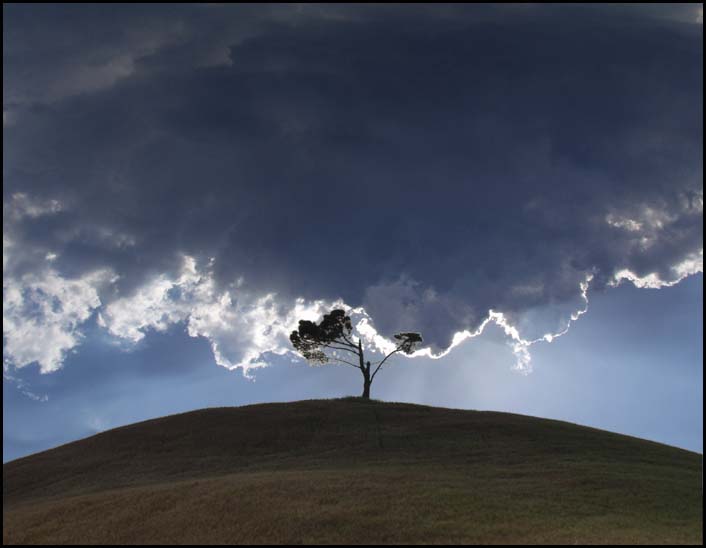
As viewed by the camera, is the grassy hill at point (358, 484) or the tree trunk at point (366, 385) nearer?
the grassy hill at point (358, 484)

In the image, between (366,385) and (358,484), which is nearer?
(358,484)

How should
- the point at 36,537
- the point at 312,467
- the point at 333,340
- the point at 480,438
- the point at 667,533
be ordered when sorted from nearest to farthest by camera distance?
the point at 667,533
the point at 36,537
the point at 312,467
the point at 480,438
the point at 333,340

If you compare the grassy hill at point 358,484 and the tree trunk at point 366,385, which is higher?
the tree trunk at point 366,385

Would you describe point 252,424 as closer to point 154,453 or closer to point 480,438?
point 154,453

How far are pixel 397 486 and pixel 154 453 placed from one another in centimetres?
2692

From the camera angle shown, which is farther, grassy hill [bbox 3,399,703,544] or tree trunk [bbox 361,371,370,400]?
tree trunk [bbox 361,371,370,400]

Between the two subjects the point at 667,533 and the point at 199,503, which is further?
the point at 199,503

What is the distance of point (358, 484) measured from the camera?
104 feet

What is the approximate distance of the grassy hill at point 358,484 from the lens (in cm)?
2570

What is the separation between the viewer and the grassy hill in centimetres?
2570

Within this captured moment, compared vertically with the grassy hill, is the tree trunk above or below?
above

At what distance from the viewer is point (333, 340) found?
90.1 m

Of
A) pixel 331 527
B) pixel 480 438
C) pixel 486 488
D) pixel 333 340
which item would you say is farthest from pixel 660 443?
pixel 333 340

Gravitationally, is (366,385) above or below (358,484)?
above
